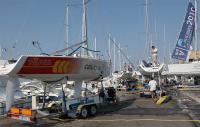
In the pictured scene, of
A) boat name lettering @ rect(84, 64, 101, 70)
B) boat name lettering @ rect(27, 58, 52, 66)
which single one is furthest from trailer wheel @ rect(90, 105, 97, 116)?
boat name lettering @ rect(27, 58, 52, 66)

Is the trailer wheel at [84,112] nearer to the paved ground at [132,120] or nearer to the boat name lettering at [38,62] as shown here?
the paved ground at [132,120]

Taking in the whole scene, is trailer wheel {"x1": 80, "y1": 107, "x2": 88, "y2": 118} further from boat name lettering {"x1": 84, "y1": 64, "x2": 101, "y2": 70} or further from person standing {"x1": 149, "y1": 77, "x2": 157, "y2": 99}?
person standing {"x1": 149, "y1": 77, "x2": 157, "y2": 99}

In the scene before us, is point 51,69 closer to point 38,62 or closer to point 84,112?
point 38,62

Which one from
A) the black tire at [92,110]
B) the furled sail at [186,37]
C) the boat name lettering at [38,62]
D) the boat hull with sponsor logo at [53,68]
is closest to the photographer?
the boat hull with sponsor logo at [53,68]

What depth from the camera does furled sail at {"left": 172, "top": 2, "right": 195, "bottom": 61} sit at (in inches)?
1484

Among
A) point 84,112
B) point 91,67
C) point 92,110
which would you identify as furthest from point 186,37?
point 84,112

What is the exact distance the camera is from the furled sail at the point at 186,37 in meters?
37.7

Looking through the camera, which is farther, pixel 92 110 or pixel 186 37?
pixel 186 37

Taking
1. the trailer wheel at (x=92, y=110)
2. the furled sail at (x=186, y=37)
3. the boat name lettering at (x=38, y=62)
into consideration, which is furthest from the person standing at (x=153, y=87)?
the boat name lettering at (x=38, y=62)

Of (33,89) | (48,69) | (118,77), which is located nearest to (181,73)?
(118,77)

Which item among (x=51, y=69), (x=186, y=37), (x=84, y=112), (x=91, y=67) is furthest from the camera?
(x=186, y=37)

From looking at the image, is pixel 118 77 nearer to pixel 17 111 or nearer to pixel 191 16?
pixel 191 16

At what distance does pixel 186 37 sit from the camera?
126 ft

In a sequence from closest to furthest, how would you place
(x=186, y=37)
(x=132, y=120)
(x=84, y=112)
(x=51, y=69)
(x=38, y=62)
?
(x=38, y=62) → (x=132, y=120) → (x=51, y=69) → (x=84, y=112) → (x=186, y=37)
